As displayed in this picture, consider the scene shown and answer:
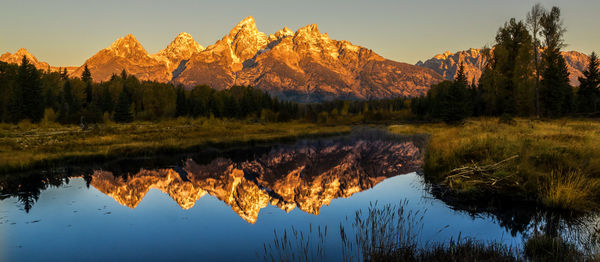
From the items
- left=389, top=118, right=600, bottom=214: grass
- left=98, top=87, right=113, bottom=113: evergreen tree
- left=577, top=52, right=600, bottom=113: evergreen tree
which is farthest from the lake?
left=98, top=87, right=113, bottom=113: evergreen tree

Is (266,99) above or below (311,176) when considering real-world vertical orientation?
above

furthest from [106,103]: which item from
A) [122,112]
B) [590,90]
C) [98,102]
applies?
[590,90]

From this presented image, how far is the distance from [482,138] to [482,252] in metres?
13.6

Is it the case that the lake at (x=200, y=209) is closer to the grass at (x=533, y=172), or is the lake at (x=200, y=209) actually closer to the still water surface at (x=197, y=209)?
the still water surface at (x=197, y=209)

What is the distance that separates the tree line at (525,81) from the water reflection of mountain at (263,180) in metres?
29.2

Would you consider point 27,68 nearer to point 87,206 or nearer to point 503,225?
point 87,206

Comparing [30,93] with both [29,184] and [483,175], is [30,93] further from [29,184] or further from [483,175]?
[483,175]

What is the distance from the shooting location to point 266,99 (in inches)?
5581

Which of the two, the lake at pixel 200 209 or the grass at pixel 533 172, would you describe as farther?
the grass at pixel 533 172

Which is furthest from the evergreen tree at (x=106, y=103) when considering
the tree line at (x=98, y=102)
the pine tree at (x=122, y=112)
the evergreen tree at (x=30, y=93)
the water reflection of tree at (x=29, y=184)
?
the water reflection of tree at (x=29, y=184)

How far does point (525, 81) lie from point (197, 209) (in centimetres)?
5522

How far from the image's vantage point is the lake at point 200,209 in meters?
11.8

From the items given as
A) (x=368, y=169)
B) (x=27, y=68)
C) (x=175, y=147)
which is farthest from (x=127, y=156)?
(x=27, y=68)

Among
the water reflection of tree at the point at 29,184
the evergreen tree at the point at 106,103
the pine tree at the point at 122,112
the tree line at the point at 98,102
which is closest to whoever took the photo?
the water reflection of tree at the point at 29,184
